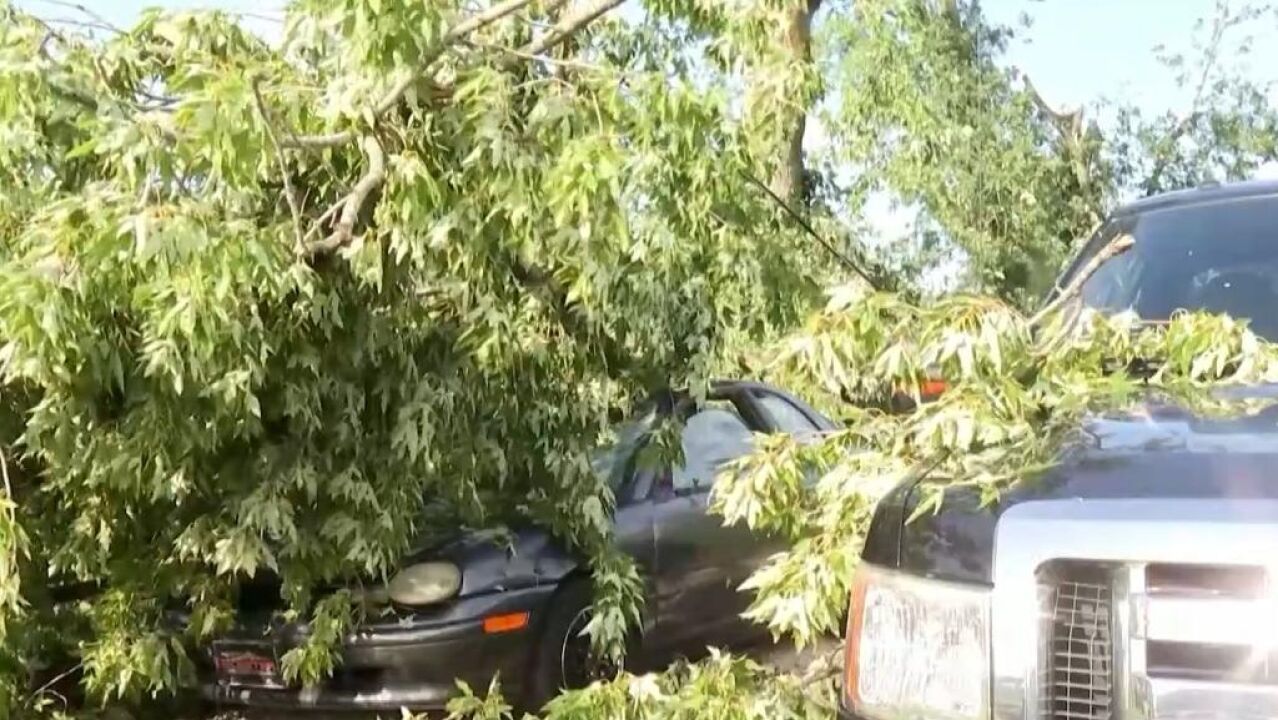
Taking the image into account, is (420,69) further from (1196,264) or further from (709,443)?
(709,443)

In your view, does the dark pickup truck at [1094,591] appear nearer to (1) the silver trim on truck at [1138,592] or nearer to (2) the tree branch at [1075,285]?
(1) the silver trim on truck at [1138,592]

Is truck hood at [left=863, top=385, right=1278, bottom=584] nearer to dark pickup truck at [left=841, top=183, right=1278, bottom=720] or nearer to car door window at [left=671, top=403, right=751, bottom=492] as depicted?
dark pickup truck at [left=841, top=183, right=1278, bottom=720]

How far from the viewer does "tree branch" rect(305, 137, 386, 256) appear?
4277 millimetres

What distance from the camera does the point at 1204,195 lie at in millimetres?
4508

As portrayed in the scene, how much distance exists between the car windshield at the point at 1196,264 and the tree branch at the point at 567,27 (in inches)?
67.3

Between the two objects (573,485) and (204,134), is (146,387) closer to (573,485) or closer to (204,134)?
(204,134)

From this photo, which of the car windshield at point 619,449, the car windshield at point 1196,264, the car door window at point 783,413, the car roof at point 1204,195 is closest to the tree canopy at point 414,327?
the car windshield at point 619,449

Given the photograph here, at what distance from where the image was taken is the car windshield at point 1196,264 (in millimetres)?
3950

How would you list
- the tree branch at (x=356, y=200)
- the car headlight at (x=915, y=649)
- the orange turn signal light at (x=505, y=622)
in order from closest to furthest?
the car headlight at (x=915, y=649), the tree branch at (x=356, y=200), the orange turn signal light at (x=505, y=622)

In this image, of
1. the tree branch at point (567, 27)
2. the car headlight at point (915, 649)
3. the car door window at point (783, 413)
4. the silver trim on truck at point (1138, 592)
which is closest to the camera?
the silver trim on truck at point (1138, 592)

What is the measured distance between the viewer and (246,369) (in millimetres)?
4266

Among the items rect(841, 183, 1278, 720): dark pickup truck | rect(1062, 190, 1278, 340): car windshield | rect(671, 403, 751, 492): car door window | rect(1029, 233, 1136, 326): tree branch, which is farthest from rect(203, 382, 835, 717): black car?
rect(841, 183, 1278, 720): dark pickup truck

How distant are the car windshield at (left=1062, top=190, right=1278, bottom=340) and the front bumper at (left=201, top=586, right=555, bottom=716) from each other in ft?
8.14

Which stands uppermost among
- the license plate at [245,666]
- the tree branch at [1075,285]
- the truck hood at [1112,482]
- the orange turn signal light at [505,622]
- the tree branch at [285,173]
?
the tree branch at [285,173]
